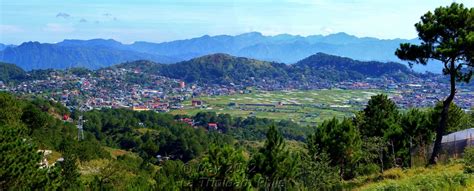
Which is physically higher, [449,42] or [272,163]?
[449,42]

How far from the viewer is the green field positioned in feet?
468

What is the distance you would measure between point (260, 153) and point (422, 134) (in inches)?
392

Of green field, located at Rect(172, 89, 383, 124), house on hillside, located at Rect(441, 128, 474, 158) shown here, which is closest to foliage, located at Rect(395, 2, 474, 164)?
house on hillside, located at Rect(441, 128, 474, 158)

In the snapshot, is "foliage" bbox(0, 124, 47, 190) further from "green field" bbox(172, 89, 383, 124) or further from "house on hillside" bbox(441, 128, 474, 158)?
"green field" bbox(172, 89, 383, 124)

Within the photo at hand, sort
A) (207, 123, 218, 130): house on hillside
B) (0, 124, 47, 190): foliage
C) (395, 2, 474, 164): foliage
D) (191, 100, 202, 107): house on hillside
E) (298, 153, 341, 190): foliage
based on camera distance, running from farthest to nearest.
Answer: (191, 100, 202, 107): house on hillside
(207, 123, 218, 130): house on hillside
(0, 124, 47, 190): foliage
(298, 153, 341, 190): foliage
(395, 2, 474, 164): foliage

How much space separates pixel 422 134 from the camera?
2723cm

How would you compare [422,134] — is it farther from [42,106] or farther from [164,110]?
[164,110]

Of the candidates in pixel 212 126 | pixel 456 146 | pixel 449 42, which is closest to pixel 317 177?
pixel 456 146

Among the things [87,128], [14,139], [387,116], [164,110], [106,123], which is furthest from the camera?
[164,110]

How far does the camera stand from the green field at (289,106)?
14262cm

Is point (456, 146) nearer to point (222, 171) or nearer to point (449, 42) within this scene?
point (449, 42)

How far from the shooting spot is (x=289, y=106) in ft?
545

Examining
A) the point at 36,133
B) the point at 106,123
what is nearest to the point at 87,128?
the point at 106,123

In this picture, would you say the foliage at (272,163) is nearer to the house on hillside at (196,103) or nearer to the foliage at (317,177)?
the foliage at (317,177)
